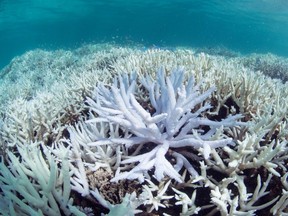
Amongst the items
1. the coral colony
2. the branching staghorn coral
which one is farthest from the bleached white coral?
the branching staghorn coral

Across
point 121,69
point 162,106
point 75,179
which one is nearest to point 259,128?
point 162,106

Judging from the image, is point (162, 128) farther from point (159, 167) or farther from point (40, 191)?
point (40, 191)

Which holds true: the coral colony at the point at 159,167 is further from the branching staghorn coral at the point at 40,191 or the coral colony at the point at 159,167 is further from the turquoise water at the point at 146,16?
the turquoise water at the point at 146,16

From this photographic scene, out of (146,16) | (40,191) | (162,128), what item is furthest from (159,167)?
(146,16)

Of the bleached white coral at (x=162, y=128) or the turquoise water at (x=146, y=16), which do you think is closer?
the bleached white coral at (x=162, y=128)

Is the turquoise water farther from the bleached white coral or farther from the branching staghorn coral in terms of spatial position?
the branching staghorn coral

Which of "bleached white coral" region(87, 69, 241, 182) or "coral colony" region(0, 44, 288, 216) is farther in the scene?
"bleached white coral" region(87, 69, 241, 182)

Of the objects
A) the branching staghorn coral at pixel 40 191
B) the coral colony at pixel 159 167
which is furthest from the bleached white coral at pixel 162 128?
the branching staghorn coral at pixel 40 191

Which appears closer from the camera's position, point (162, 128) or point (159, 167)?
point (159, 167)

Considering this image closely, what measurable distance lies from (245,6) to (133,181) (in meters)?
43.7

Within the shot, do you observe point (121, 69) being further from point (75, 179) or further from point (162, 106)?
point (75, 179)

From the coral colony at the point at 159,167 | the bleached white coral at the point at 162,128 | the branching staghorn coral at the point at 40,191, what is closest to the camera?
the branching staghorn coral at the point at 40,191

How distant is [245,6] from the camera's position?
39.7 metres

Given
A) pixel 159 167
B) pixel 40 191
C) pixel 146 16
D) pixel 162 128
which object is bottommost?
pixel 40 191
